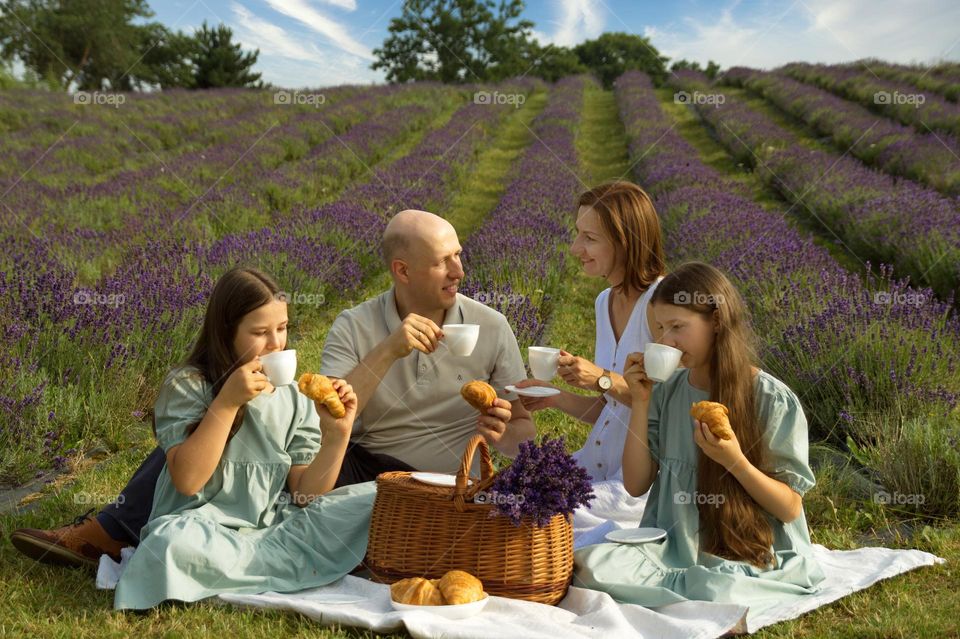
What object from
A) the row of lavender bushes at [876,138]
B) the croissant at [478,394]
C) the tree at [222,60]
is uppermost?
the tree at [222,60]

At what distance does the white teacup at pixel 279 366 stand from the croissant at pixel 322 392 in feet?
0.20

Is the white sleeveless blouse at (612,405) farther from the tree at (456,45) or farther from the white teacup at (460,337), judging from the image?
the tree at (456,45)

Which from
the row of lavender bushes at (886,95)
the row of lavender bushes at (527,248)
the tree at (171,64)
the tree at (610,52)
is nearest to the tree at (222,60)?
the tree at (171,64)

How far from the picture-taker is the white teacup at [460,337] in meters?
2.70

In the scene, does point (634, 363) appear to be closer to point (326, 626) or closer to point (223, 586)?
point (326, 626)

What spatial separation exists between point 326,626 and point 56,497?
1.48m

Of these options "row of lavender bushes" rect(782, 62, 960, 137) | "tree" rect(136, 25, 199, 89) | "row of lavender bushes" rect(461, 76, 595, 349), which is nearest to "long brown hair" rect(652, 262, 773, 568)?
"row of lavender bushes" rect(461, 76, 595, 349)

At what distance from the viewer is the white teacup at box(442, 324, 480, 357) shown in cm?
270

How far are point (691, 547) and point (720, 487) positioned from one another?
21cm

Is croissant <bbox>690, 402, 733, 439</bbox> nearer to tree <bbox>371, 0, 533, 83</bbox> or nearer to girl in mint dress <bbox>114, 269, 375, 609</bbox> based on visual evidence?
girl in mint dress <bbox>114, 269, 375, 609</bbox>

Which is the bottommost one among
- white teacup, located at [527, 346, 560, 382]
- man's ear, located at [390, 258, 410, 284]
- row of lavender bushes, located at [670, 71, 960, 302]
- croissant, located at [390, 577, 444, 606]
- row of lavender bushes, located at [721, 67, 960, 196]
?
croissant, located at [390, 577, 444, 606]

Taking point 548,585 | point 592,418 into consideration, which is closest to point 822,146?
point 592,418

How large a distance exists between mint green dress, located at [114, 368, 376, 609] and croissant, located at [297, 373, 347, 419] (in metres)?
0.37

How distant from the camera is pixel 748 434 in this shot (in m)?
2.52
